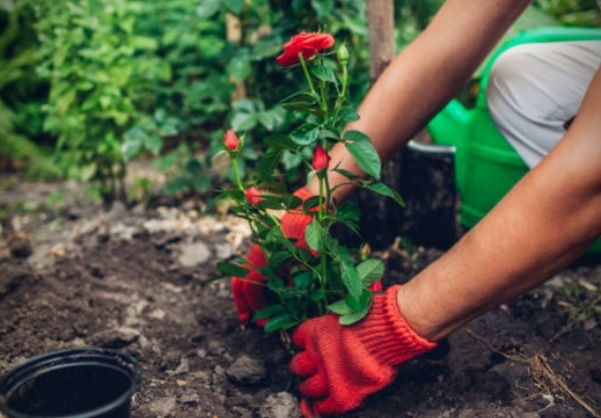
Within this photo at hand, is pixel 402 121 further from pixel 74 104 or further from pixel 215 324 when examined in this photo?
pixel 74 104

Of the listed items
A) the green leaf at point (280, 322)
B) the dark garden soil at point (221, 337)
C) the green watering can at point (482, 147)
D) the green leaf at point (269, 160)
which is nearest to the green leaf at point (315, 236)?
the green leaf at point (269, 160)

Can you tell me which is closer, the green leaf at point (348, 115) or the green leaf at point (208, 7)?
the green leaf at point (348, 115)

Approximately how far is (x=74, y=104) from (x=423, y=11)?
5.20 ft

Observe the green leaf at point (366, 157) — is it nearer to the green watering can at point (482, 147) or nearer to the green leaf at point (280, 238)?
the green leaf at point (280, 238)

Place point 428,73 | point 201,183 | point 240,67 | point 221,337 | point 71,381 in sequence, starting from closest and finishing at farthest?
point 71,381 < point 428,73 < point 221,337 < point 240,67 < point 201,183

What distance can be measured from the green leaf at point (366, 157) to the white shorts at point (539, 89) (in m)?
0.81

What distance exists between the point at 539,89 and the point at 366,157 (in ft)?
2.84

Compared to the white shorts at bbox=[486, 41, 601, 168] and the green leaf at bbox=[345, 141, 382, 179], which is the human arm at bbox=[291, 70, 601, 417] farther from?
the white shorts at bbox=[486, 41, 601, 168]

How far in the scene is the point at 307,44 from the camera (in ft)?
4.06

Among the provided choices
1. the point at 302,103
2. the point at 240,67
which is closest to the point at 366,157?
the point at 302,103

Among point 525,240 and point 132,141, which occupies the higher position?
point 525,240

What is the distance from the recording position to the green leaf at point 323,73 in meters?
1.26

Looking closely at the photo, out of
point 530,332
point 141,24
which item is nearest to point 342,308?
point 530,332

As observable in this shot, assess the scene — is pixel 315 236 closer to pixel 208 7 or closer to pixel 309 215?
pixel 309 215
